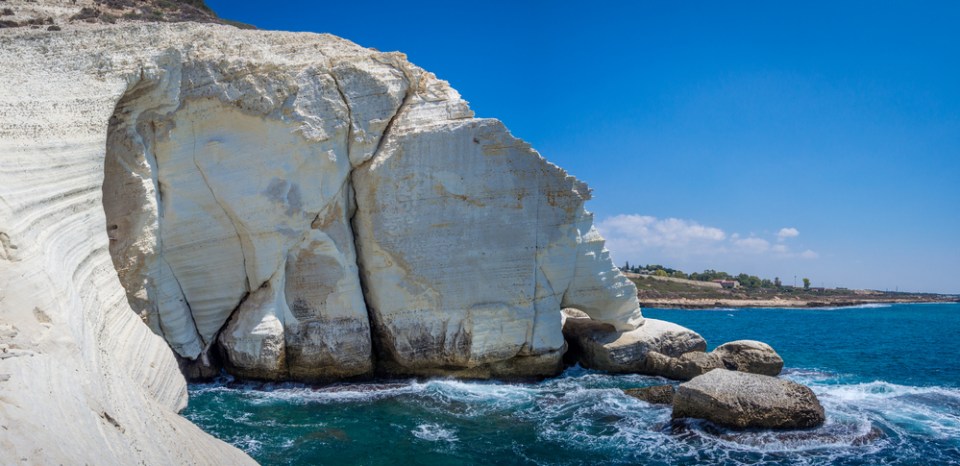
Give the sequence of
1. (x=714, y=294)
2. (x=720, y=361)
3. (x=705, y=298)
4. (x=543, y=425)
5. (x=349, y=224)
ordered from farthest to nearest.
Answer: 1. (x=714, y=294)
2. (x=705, y=298)
3. (x=720, y=361)
4. (x=349, y=224)
5. (x=543, y=425)

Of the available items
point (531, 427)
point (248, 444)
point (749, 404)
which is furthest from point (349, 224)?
point (749, 404)

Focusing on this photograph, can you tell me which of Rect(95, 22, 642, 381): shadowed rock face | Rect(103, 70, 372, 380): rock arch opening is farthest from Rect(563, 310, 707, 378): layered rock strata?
Rect(103, 70, 372, 380): rock arch opening

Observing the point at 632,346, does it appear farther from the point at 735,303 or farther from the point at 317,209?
the point at 735,303

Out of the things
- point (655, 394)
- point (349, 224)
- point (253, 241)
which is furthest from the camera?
point (349, 224)

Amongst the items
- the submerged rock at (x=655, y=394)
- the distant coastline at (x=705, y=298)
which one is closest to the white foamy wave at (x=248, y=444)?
the submerged rock at (x=655, y=394)

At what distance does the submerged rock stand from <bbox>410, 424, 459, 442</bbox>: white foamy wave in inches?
189

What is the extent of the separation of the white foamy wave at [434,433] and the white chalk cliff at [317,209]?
3825 mm

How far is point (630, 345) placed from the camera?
17609mm

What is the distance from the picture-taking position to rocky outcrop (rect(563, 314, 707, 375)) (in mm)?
17547

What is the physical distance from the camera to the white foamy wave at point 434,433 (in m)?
11.5

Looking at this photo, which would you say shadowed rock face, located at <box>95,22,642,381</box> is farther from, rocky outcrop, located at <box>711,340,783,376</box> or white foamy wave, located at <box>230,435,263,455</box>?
rocky outcrop, located at <box>711,340,783,376</box>

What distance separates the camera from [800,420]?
12.2m

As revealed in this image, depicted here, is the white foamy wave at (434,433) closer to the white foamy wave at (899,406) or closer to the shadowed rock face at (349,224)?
the shadowed rock face at (349,224)

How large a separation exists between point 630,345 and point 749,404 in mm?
5478
